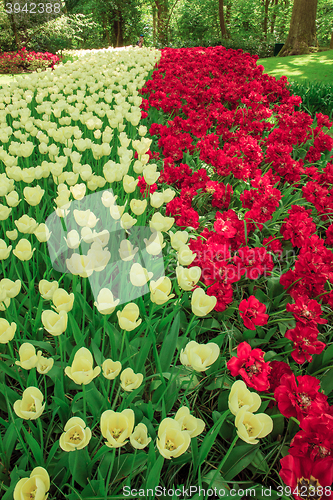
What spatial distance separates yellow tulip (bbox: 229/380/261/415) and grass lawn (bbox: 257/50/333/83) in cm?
984

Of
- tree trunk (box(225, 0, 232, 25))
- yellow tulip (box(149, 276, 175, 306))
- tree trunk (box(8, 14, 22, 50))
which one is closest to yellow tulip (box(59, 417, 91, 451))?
yellow tulip (box(149, 276, 175, 306))

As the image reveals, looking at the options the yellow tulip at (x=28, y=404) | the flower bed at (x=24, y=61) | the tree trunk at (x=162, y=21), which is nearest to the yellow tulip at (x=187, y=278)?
the yellow tulip at (x=28, y=404)

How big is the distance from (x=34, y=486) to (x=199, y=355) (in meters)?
0.56

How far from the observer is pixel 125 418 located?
2.64 feet

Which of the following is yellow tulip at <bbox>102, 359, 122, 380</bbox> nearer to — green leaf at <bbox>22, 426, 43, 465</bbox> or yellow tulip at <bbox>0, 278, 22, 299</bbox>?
green leaf at <bbox>22, 426, 43, 465</bbox>

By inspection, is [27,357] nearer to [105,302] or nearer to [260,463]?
[105,302]

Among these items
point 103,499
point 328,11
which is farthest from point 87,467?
point 328,11

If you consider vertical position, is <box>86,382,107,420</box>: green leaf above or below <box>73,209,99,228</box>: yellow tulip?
below

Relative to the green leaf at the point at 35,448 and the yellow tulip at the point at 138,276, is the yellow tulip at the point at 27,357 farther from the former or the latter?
the yellow tulip at the point at 138,276

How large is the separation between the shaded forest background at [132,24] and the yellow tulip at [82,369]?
814 inches

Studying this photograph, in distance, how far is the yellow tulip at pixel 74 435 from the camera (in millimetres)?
821

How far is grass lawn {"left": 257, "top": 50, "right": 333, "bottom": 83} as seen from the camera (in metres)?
8.98

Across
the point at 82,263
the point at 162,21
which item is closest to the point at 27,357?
the point at 82,263

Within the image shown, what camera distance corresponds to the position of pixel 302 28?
12234 mm
